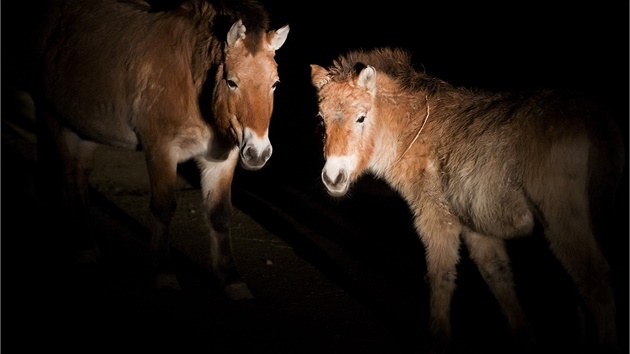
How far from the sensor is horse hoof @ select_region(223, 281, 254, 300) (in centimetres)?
582

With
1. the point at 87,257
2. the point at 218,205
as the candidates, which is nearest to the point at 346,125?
the point at 218,205

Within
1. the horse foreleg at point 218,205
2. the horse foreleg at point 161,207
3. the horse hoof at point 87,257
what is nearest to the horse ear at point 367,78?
the horse foreleg at point 218,205

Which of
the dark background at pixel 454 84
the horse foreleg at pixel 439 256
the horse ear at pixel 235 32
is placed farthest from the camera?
the dark background at pixel 454 84

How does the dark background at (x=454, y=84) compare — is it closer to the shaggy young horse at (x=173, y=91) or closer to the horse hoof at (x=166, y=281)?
the shaggy young horse at (x=173, y=91)

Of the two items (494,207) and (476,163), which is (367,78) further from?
(494,207)

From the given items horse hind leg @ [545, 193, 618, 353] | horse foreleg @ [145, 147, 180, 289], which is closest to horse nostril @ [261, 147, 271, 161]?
horse foreleg @ [145, 147, 180, 289]

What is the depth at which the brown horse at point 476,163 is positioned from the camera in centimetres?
416

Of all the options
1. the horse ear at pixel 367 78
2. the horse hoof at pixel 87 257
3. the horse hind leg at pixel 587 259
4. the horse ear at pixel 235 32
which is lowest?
the horse hoof at pixel 87 257

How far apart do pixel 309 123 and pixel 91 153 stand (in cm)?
411

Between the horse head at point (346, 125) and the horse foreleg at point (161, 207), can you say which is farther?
the horse foreleg at point (161, 207)

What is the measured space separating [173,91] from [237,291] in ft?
5.99

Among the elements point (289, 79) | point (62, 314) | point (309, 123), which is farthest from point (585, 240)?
point (289, 79)

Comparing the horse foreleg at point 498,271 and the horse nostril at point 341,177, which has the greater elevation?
the horse nostril at point 341,177

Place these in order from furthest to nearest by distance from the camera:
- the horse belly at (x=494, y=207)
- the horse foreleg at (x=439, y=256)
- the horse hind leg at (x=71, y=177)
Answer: the horse hind leg at (x=71, y=177) → the horse foreleg at (x=439, y=256) → the horse belly at (x=494, y=207)
